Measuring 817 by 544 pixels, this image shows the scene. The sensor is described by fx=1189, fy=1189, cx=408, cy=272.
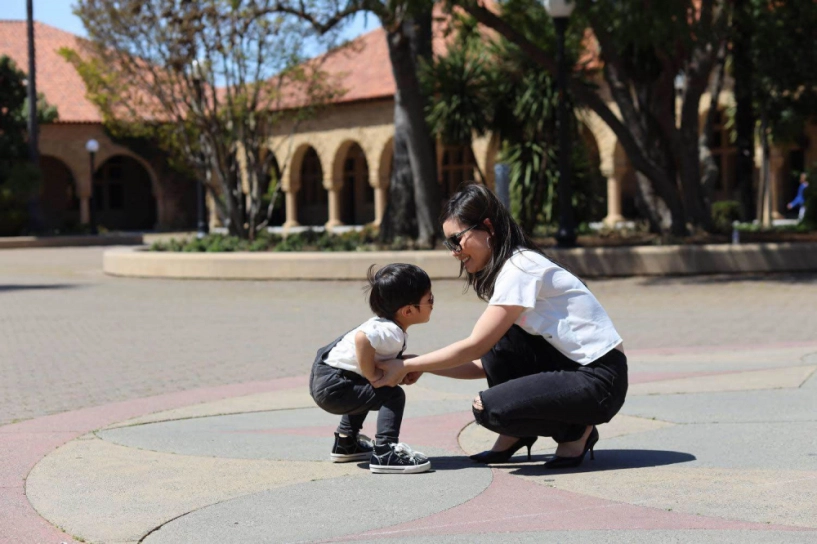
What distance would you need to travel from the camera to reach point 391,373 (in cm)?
502

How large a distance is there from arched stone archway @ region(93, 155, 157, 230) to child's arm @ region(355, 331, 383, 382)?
148 ft

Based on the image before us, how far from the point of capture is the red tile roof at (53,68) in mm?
44094

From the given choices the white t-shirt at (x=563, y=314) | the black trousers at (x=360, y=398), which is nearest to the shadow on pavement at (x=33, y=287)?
the black trousers at (x=360, y=398)

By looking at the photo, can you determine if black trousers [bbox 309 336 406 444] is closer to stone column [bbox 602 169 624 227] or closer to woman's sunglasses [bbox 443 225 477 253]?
woman's sunglasses [bbox 443 225 477 253]

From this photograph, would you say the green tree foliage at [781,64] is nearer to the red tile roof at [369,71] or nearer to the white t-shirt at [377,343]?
the red tile roof at [369,71]

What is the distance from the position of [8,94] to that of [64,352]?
98.1ft

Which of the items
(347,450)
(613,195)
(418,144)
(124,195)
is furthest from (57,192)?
(347,450)

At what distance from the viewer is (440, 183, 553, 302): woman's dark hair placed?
5059mm

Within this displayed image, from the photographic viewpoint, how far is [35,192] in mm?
37938

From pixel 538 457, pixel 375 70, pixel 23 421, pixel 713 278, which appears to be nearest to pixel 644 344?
pixel 538 457

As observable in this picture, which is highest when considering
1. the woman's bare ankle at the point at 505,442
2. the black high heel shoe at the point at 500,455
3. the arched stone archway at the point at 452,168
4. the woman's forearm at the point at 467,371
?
the arched stone archway at the point at 452,168

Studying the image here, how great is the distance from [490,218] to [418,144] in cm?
1485

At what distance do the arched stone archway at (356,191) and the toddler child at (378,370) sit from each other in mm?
39473

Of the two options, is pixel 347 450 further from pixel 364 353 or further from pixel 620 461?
pixel 620 461
